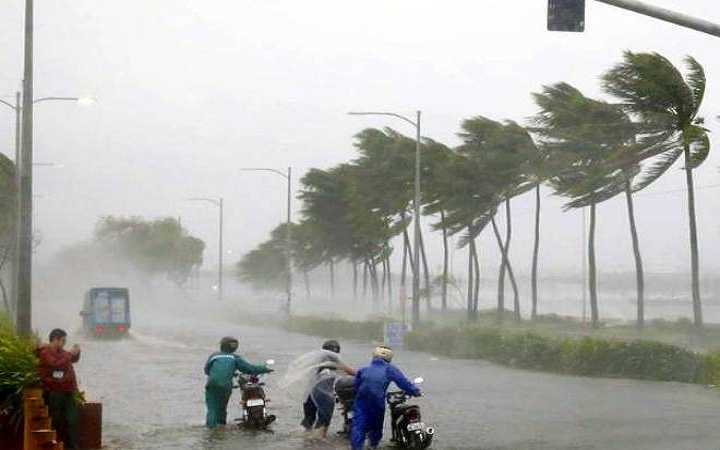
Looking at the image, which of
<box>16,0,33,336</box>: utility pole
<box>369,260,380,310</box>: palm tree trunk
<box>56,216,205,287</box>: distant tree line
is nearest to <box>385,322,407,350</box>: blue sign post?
<box>16,0,33,336</box>: utility pole

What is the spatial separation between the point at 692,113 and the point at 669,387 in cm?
1088

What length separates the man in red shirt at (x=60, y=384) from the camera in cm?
1517

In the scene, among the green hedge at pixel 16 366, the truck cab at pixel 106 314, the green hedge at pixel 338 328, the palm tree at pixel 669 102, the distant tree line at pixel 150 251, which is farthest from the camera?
the distant tree line at pixel 150 251

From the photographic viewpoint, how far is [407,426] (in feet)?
51.9

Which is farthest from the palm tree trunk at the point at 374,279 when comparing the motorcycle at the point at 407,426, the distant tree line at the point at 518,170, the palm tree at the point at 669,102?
the motorcycle at the point at 407,426

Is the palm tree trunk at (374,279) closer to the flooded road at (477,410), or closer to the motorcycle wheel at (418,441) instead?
the flooded road at (477,410)

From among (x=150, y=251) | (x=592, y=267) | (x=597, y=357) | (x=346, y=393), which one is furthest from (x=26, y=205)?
(x=150, y=251)

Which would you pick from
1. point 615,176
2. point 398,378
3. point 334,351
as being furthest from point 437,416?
point 615,176

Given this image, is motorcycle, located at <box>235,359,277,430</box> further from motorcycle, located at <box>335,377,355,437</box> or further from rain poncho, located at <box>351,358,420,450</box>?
rain poncho, located at <box>351,358,420,450</box>

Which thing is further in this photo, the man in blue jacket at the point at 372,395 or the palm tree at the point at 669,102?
the palm tree at the point at 669,102

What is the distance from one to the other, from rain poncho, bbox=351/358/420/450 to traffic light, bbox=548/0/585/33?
15.7ft

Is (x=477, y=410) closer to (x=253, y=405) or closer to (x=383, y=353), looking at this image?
(x=253, y=405)

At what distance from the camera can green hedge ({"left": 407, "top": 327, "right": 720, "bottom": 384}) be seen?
92.5 feet

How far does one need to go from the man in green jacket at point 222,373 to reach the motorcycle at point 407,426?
8.93 feet
